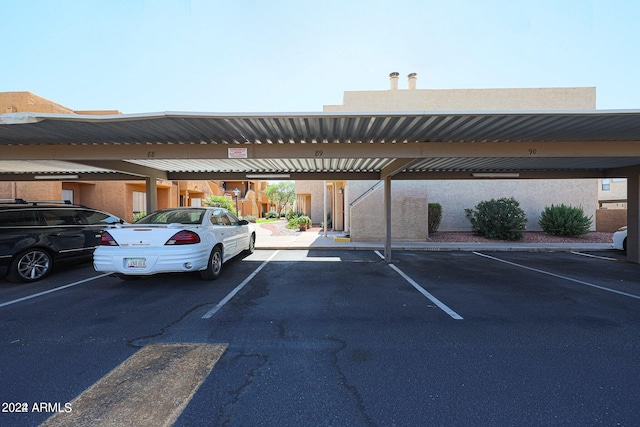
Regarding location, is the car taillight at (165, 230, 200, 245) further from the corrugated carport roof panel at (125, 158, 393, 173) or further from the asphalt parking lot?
the corrugated carport roof panel at (125, 158, 393, 173)

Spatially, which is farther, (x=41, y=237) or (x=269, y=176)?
(x=269, y=176)

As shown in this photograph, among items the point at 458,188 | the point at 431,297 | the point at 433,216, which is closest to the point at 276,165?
the point at 431,297

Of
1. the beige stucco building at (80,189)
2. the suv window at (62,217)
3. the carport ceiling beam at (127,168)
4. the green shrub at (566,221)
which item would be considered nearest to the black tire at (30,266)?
the suv window at (62,217)

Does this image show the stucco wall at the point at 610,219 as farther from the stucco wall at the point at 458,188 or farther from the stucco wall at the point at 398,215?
the stucco wall at the point at 398,215

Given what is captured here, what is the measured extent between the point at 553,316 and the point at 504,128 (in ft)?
11.2

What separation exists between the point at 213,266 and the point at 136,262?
1439 millimetres

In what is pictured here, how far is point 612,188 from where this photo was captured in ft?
108

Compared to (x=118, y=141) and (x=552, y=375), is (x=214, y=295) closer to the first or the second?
(x=118, y=141)

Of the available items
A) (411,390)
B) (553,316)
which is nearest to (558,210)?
(553,316)

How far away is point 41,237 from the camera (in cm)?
604

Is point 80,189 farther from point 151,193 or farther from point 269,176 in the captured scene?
point 269,176

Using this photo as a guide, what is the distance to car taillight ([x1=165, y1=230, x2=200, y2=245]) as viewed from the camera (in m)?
5.14

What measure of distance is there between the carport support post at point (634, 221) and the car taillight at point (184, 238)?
12167 millimetres

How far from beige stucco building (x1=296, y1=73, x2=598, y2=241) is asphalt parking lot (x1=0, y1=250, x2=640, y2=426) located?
21.7 feet
